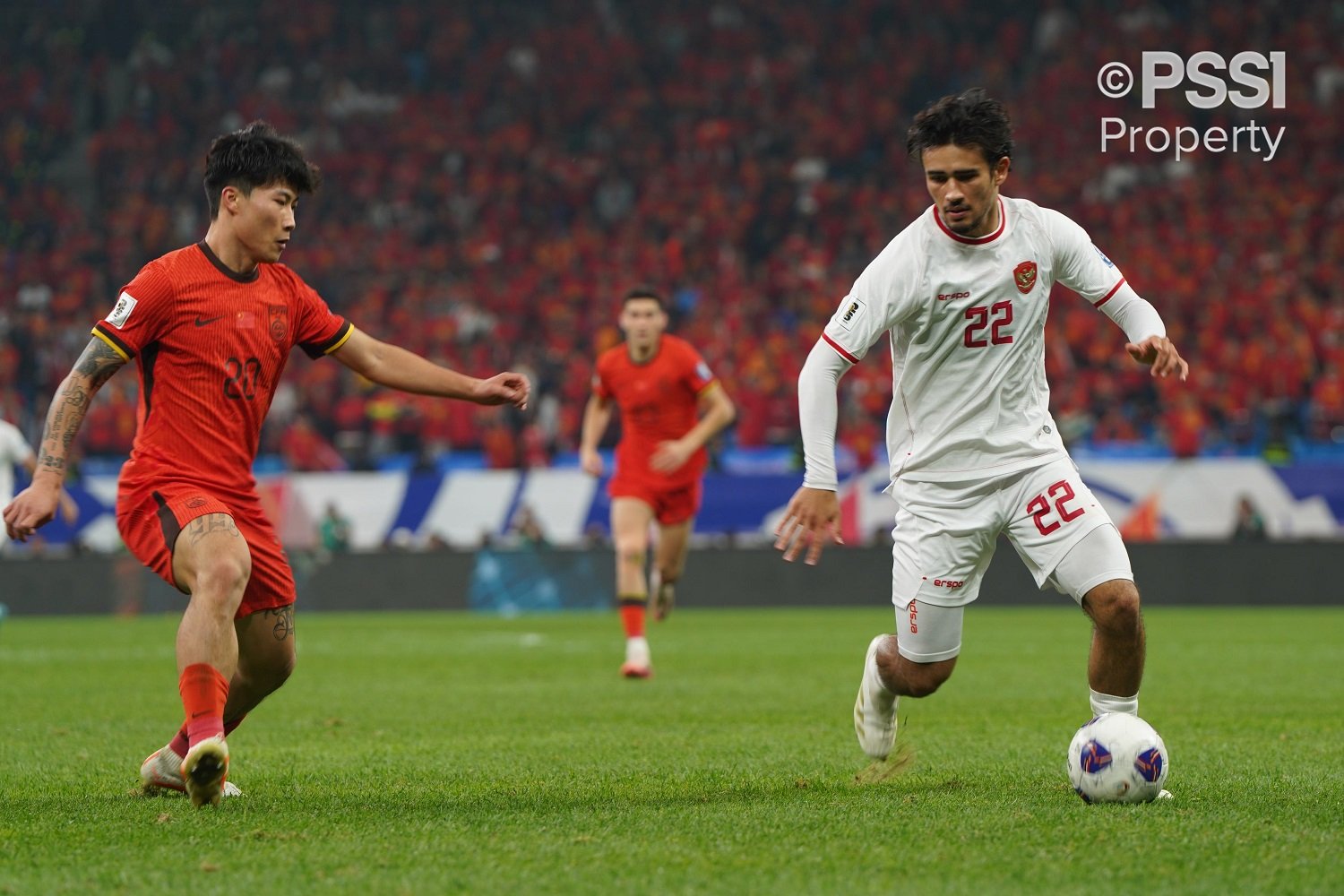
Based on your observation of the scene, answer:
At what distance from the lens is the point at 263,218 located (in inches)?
223

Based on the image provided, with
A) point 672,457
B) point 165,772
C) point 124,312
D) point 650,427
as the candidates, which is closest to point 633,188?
point 650,427

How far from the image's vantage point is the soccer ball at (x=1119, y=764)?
5.12 meters

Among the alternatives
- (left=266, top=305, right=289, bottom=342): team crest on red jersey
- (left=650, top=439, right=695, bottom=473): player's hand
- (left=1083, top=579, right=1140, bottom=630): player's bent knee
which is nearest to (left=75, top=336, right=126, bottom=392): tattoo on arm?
(left=266, top=305, right=289, bottom=342): team crest on red jersey

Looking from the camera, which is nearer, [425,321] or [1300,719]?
[1300,719]

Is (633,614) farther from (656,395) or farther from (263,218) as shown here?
(263,218)

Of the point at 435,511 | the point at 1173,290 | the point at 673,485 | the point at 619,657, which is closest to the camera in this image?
the point at 673,485

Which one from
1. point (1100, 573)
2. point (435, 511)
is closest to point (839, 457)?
point (435, 511)

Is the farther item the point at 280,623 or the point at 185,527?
the point at 280,623

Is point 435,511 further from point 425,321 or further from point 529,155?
point 529,155

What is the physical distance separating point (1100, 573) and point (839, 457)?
54.3 feet

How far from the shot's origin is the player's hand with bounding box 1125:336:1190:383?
17.6 feet

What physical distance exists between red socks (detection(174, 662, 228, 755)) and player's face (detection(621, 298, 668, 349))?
6915 millimetres

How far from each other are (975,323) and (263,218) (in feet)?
8.09

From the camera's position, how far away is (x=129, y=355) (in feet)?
18.0
